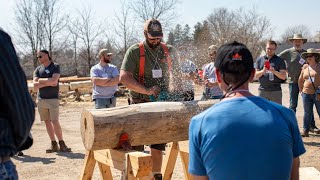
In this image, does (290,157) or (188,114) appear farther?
(188,114)

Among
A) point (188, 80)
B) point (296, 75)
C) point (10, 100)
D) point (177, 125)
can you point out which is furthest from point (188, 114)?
point (296, 75)

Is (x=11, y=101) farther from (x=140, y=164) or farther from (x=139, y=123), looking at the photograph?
(x=139, y=123)

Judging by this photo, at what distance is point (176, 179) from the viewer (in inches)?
223

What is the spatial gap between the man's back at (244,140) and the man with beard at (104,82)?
5553 millimetres

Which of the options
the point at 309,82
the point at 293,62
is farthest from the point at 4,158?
the point at 293,62

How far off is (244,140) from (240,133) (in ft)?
0.13

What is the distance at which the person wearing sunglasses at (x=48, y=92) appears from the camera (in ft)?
23.6

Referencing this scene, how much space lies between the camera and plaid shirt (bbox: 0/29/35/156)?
6.55 feet

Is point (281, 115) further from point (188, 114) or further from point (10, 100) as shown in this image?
point (188, 114)

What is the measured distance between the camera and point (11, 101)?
6.59ft

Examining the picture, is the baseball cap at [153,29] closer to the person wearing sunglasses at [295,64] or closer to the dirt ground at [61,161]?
the dirt ground at [61,161]

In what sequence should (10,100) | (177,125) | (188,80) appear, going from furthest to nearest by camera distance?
(188,80)
(177,125)
(10,100)

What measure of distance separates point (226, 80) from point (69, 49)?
3435 centimetres

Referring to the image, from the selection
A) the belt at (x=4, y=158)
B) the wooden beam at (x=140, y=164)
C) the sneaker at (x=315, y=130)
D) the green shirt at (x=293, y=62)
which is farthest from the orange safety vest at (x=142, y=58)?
the sneaker at (x=315, y=130)
